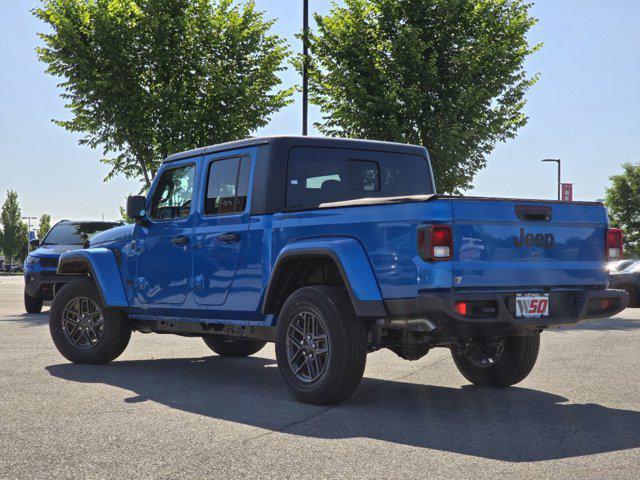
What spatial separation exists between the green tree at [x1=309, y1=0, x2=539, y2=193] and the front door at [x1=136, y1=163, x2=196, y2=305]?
14.9 metres

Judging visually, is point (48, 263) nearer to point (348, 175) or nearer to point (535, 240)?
point (348, 175)

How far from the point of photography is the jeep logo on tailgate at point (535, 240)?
21.3 ft

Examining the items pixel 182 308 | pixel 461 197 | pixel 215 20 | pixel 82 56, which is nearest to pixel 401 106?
pixel 215 20

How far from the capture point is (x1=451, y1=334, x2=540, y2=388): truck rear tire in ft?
25.3

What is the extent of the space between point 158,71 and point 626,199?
135ft

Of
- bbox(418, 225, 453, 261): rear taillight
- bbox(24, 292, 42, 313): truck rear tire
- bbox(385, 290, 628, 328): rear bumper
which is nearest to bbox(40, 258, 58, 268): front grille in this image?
bbox(24, 292, 42, 313): truck rear tire

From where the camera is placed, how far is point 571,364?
9.55m

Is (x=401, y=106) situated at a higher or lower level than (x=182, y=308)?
higher

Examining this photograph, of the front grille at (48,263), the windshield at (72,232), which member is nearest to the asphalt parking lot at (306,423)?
the front grille at (48,263)

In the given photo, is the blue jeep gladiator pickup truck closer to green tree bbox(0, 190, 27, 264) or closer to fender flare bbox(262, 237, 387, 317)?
fender flare bbox(262, 237, 387, 317)

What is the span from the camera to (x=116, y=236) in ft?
31.0

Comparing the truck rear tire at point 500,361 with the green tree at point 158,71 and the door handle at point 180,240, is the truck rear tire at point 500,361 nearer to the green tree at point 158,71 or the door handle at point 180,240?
the door handle at point 180,240

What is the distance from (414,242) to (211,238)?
97.2 inches

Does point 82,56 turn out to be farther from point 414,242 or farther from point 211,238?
point 414,242
